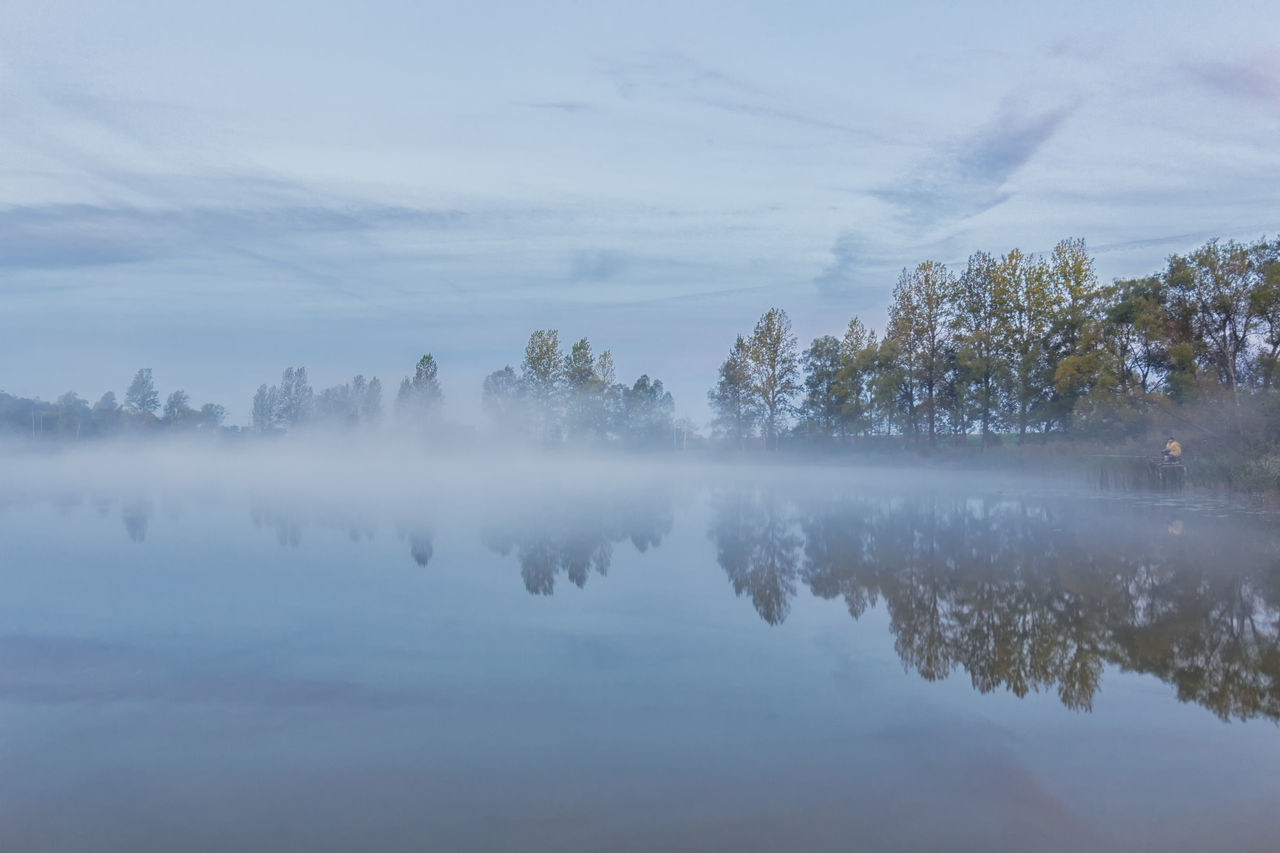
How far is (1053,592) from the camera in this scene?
10062 millimetres

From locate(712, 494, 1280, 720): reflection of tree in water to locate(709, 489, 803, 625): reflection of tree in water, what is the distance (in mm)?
40

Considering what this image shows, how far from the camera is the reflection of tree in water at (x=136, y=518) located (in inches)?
593

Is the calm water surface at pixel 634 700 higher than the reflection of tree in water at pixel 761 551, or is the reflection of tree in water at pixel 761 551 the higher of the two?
the calm water surface at pixel 634 700

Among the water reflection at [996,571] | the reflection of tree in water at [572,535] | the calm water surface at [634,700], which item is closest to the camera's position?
the calm water surface at [634,700]

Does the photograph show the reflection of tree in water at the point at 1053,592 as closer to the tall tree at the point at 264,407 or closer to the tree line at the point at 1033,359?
the tree line at the point at 1033,359

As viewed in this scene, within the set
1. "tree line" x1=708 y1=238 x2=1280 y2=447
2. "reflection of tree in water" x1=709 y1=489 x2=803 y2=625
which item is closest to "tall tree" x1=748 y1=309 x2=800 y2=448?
"tree line" x1=708 y1=238 x2=1280 y2=447

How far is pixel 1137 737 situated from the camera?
5301 millimetres

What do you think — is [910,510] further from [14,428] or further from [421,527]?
[14,428]

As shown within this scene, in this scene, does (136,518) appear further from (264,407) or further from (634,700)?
(264,407)

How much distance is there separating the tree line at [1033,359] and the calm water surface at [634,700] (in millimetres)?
23962

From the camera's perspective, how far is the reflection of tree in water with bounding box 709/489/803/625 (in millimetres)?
9961

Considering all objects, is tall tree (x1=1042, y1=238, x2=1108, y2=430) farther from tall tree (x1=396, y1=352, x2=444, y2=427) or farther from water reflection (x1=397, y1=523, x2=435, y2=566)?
tall tree (x1=396, y1=352, x2=444, y2=427)

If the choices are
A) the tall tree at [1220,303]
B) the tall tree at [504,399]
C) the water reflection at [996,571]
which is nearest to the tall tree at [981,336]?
the tall tree at [1220,303]

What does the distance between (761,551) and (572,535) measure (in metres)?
3.41
